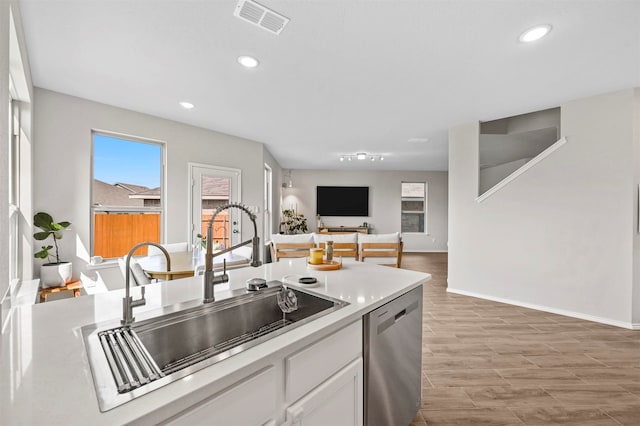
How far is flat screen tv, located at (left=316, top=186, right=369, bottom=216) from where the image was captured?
8.75 meters

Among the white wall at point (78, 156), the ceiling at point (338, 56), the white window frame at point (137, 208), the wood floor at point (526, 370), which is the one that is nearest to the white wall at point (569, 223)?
the wood floor at point (526, 370)

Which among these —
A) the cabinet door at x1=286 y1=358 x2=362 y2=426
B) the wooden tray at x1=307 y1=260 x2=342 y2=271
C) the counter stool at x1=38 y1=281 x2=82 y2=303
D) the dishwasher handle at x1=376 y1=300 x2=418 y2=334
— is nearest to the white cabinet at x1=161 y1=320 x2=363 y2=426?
the cabinet door at x1=286 y1=358 x2=362 y2=426

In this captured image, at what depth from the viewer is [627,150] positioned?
2980 mm

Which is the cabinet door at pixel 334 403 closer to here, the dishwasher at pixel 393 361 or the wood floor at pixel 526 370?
the dishwasher at pixel 393 361

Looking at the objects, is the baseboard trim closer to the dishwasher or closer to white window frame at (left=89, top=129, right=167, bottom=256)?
the dishwasher

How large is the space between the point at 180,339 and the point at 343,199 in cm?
788

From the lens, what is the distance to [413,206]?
888 cm

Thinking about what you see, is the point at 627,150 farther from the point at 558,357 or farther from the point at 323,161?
the point at 323,161

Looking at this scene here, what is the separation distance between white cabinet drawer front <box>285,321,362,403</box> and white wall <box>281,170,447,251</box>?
754cm

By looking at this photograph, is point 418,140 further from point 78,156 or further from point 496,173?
point 78,156

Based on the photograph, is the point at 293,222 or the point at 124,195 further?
the point at 293,222

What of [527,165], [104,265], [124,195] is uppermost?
[527,165]

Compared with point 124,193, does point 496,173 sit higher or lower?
higher

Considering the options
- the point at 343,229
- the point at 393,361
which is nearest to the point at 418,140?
the point at 343,229
